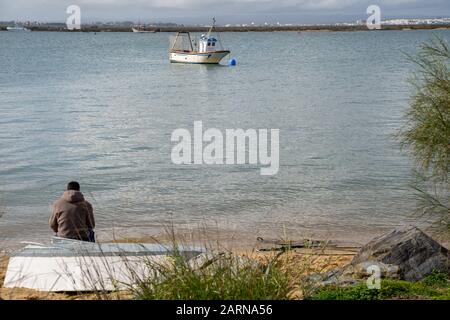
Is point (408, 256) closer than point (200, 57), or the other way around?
point (408, 256)

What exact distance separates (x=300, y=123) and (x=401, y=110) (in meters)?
5.49

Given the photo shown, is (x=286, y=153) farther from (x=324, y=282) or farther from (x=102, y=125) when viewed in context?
(x=324, y=282)

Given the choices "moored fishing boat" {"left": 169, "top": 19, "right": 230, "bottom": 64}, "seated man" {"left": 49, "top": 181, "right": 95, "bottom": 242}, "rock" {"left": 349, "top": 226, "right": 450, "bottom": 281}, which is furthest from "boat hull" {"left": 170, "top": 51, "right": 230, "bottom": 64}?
"rock" {"left": 349, "top": 226, "right": 450, "bottom": 281}

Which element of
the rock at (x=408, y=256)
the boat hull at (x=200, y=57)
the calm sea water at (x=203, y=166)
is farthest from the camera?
the boat hull at (x=200, y=57)

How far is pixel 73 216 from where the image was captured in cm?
1042

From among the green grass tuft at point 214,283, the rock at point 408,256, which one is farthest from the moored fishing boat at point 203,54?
the green grass tuft at point 214,283

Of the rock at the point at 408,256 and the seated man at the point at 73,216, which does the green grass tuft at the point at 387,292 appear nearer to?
the rock at the point at 408,256

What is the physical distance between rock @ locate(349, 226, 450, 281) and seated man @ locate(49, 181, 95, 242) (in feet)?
12.3

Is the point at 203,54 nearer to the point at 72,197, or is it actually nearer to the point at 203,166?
the point at 203,166

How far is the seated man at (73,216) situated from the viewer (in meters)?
10.4

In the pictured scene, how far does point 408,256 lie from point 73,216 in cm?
466

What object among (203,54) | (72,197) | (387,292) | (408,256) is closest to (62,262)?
(72,197)

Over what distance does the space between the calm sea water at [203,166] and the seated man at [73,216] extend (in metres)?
0.52
